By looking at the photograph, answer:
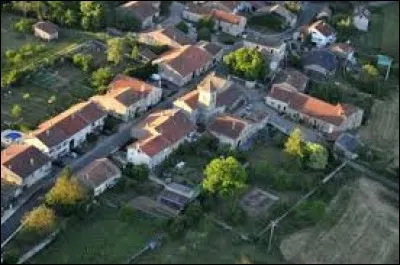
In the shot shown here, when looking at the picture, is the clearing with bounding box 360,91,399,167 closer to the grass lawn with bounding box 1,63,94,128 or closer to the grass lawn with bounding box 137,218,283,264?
the grass lawn with bounding box 137,218,283,264

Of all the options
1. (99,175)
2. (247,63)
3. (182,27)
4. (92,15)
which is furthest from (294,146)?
(92,15)

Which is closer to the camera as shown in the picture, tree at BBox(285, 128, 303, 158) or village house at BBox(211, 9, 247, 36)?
tree at BBox(285, 128, 303, 158)

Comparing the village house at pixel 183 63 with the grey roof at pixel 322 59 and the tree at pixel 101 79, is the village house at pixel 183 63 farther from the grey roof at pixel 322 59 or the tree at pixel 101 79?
the grey roof at pixel 322 59

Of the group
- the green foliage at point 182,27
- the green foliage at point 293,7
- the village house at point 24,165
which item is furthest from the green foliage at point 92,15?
the village house at point 24,165

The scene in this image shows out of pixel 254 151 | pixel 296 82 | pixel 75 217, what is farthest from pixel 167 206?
pixel 296 82

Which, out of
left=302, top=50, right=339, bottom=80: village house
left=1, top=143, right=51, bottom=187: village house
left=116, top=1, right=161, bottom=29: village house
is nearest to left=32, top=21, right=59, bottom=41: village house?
left=116, top=1, right=161, bottom=29: village house

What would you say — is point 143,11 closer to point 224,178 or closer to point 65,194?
point 224,178
